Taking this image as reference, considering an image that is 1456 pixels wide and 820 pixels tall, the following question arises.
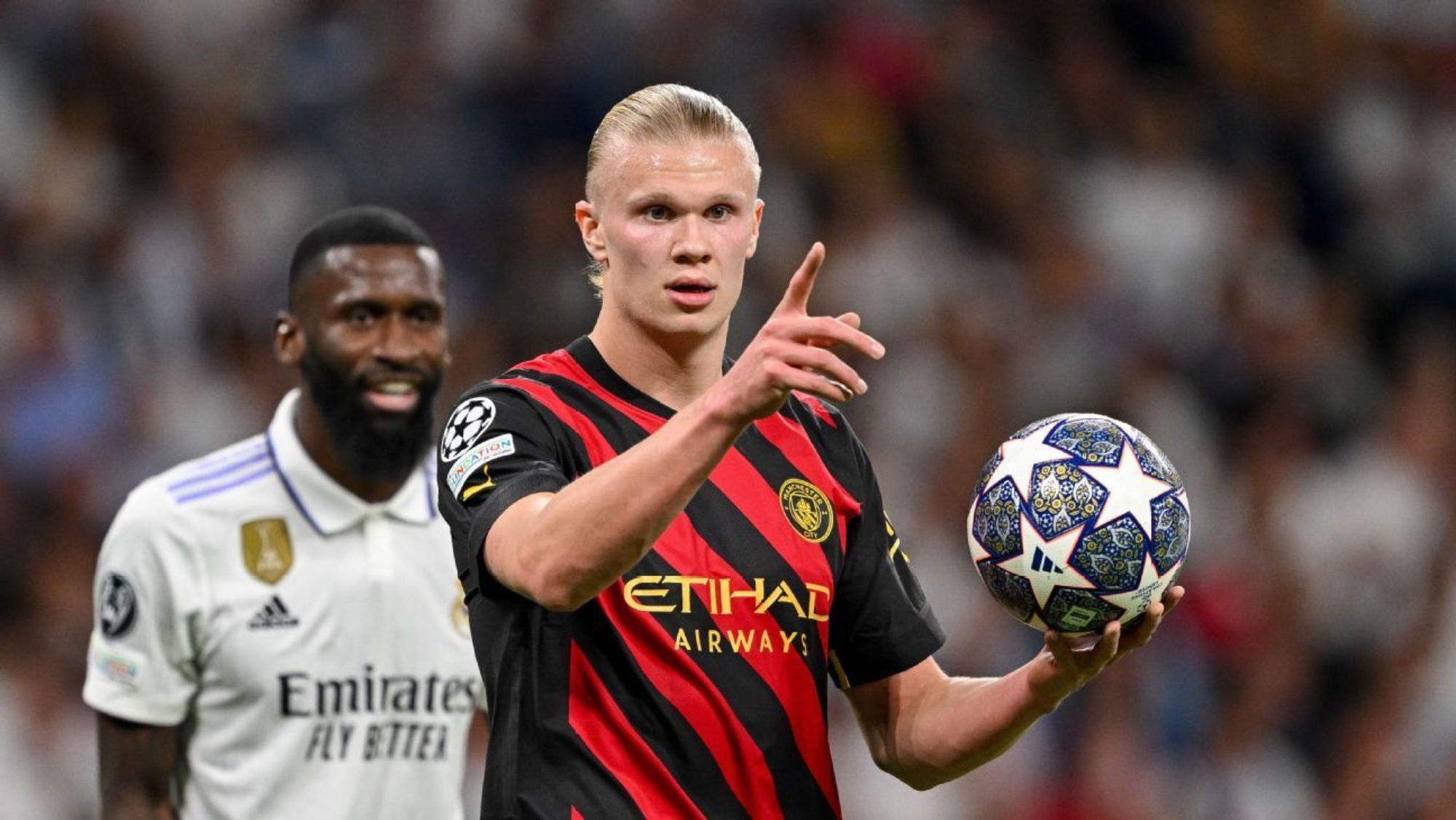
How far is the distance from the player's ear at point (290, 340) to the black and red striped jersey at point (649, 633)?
1.72 m

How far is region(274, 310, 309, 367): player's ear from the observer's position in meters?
5.68

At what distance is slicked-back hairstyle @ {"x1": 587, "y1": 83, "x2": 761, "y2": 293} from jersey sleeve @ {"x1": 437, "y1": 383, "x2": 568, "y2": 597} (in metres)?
0.51

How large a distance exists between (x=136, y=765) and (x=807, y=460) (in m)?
2.15

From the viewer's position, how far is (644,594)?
3.86m

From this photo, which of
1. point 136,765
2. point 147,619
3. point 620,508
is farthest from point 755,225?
point 136,765

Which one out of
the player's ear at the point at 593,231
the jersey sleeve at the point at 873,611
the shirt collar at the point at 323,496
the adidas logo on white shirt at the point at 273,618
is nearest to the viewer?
the player's ear at the point at 593,231

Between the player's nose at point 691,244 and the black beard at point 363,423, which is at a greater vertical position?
the player's nose at point 691,244

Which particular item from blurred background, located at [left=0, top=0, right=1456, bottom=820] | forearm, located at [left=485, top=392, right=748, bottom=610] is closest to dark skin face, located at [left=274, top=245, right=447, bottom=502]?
forearm, located at [left=485, top=392, right=748, bottom=610]

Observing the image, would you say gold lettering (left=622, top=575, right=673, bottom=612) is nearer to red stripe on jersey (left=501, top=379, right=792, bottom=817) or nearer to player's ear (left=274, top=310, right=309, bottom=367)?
red stripe on jersey (left=501, top=379, right=792, bottom=817)

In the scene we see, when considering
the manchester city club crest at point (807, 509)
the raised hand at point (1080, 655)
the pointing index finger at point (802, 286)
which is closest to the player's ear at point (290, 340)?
the manchester city club crest at point (807, 509)

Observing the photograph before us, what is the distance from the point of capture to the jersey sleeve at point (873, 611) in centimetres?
424

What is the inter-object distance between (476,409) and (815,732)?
93cm

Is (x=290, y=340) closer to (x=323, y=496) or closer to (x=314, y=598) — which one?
(x=323, y=496)

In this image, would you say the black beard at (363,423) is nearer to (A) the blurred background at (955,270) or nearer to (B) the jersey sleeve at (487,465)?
(B) the jersey sleeve at (487,465)
